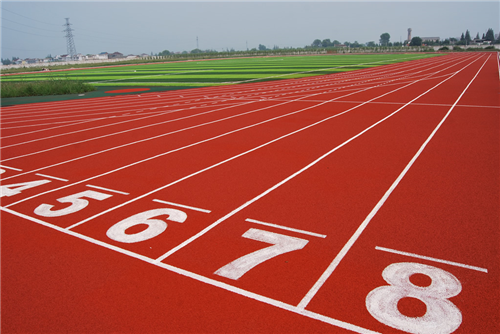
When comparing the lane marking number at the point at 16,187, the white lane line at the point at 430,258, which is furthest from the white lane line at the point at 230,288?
the lane marking number at the point at 16,187

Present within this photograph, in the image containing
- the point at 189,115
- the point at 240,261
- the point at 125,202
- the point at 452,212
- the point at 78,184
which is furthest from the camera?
the point at 189,115

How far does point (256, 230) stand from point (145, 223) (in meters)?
1.82

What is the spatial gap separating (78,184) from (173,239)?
357cm

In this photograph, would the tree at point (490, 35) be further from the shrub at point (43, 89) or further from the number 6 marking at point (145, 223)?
the number 6 marking at point (145, 223)

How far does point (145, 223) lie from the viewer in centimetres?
595

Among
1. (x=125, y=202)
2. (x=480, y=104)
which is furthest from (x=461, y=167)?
(x=480, y=104)

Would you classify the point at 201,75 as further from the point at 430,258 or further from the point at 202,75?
the point at 430,258

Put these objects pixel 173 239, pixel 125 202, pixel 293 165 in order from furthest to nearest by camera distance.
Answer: pixel 293 165 < pixel 125 202 < pixel 173 239

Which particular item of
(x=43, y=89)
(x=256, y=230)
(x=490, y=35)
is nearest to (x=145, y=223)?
(x=256, y=230)

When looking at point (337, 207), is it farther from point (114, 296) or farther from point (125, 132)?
point (125, 132)

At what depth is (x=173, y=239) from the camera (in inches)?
213

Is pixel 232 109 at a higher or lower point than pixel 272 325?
higher

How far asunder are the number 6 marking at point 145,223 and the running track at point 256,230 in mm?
34

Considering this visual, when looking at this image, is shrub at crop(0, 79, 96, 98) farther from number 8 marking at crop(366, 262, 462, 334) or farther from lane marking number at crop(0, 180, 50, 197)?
number 8 marking at crop(366, 262, 462, 334)
